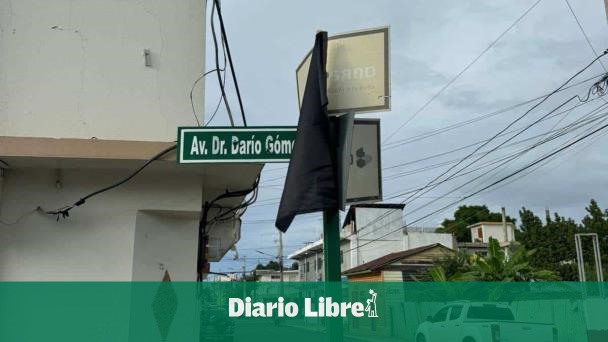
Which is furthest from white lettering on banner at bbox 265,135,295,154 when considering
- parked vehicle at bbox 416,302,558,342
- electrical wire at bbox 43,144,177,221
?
parked vehicle at bbox 416,302,558,342

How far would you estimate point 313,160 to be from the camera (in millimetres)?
3002

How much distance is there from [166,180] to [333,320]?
10.1 ft

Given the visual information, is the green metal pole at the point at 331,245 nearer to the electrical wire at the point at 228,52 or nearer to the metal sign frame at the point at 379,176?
the metal sign frame at the point at 379,176

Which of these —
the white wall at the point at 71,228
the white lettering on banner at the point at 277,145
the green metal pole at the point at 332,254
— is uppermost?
the white lettering on banner at the point at 277,145

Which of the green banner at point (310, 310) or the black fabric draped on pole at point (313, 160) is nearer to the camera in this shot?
the black fabric draped on pole at point (313, 160)

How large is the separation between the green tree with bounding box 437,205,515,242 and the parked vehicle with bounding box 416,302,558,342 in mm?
40137

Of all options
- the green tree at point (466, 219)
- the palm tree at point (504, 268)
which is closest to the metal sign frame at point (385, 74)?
the palm tree at point (504, 268)

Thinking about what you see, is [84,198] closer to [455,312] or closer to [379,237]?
[455,312]

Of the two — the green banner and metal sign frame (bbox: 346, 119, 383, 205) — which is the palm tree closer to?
the green banner

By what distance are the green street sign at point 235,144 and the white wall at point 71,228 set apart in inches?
58.6

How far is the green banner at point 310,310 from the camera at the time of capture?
518 cm

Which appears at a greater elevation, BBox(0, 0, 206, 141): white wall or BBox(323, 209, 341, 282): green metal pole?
BBox(0, 0, 206, 141): white wall

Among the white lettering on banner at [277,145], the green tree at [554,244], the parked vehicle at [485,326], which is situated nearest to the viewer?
the white lettering on banner at [277,145]

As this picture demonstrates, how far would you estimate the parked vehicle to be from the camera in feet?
49.4
